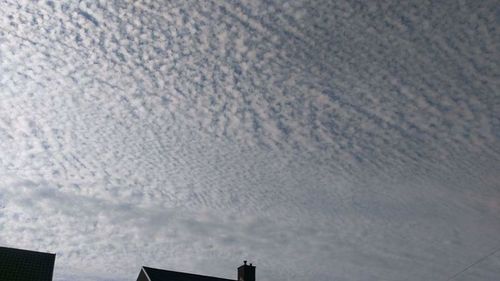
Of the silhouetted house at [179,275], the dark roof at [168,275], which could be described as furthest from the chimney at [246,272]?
the dark roof at [168,275]

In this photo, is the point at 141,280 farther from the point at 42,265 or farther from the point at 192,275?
the point at 42,265

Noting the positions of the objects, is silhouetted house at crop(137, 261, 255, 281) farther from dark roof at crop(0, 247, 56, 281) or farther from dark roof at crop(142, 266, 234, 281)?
dark roof at crop(0, 247, 56, 281)

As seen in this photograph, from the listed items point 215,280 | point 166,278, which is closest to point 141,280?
point 166,278

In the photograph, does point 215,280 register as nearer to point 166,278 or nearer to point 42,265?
point 166,278

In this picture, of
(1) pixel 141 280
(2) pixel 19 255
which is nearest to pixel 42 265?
(2) pixel 19 255

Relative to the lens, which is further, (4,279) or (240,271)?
(240,271)

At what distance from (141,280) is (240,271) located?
7.51 metres

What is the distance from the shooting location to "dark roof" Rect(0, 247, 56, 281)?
34.2 m

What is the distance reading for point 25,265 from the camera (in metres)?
35.2

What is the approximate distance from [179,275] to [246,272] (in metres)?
4.95

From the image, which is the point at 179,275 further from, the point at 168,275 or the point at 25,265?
the point at 25,265

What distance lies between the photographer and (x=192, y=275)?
36.2 meters

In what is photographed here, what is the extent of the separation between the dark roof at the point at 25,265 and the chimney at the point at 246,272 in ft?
45.9

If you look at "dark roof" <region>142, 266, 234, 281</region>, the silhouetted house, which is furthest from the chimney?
"dark roof" <region>142, 266, 234, 281</region>
